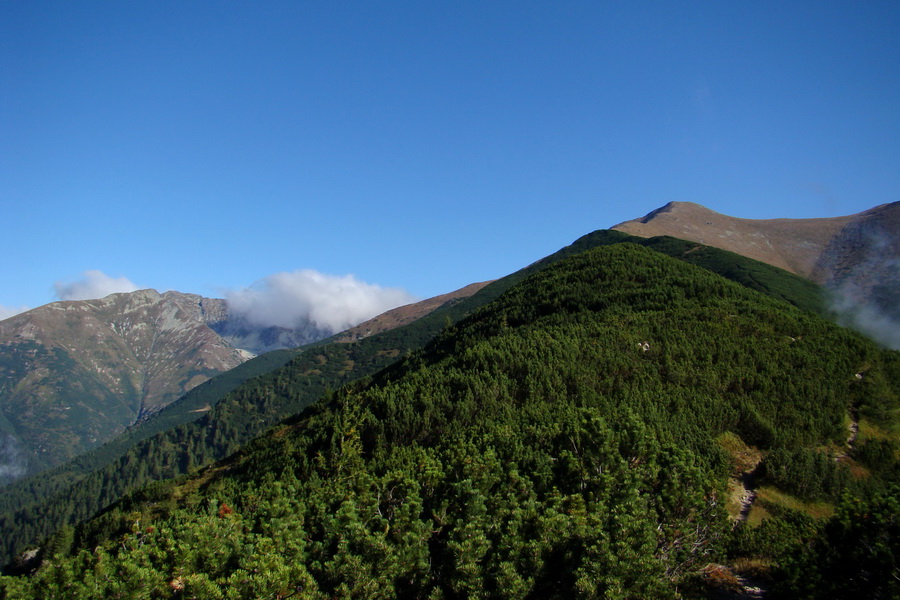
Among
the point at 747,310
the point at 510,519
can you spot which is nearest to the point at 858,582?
the point at 510,519

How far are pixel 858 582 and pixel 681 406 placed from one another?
180 ft

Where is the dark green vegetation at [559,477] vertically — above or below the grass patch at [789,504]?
above

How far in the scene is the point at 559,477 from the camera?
184ft

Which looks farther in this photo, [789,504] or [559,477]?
[789,504]

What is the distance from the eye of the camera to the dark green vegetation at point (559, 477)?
120 ft

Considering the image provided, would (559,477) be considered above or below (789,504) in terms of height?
above

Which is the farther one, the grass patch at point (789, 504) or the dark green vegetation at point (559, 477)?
the grass patch at point (789, 504)

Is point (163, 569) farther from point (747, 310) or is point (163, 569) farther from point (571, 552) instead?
point (747, 310)

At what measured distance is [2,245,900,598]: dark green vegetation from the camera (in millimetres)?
36531

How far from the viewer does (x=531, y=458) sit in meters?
61.0

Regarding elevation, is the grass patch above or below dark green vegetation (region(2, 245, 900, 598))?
below

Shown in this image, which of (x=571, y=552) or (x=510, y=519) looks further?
(x=510, y=519)

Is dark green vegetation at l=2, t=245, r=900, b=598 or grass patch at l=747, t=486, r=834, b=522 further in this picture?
grass patch at l=747, t=486, r=834, b=522

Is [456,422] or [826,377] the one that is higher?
[456,422]
